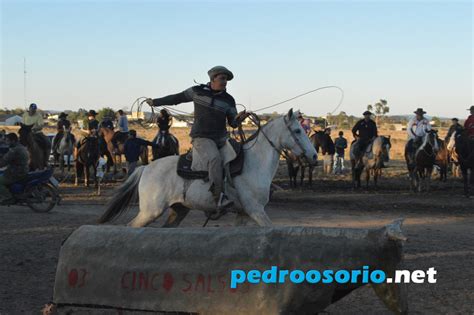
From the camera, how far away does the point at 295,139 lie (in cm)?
986

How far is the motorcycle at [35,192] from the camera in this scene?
15.2 meters

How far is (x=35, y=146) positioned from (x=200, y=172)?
14.1 metres

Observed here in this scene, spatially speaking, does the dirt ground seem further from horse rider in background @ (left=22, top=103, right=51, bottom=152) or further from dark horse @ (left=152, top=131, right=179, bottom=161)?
dark horse @ (left=152, top=131, right=179, bottom=161)

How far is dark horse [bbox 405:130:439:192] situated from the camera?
22.5 meters

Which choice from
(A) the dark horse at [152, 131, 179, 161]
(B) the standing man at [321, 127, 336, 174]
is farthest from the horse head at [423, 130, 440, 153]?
(A) the dark horse at [152, 131, 179, 161]

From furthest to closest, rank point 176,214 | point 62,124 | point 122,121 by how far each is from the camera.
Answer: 1. point 62,124
2. point 122,121
3. point 176,214

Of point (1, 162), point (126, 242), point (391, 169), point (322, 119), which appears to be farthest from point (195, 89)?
point (391, 169)

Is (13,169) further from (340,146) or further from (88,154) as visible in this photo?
(340,146)

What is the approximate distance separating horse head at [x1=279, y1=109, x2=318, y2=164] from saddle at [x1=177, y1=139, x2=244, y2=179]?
743mm

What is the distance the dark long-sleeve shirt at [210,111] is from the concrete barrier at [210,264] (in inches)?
129

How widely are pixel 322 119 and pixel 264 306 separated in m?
25.8

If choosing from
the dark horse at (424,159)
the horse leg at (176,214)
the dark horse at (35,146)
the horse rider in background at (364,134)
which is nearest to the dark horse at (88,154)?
the dark horse at (35,146)

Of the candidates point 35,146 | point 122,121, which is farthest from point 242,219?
point 122,121

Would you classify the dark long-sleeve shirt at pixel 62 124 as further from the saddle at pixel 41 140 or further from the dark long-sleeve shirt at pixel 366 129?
the dark long-sleeve shirt at pixel 366 129
